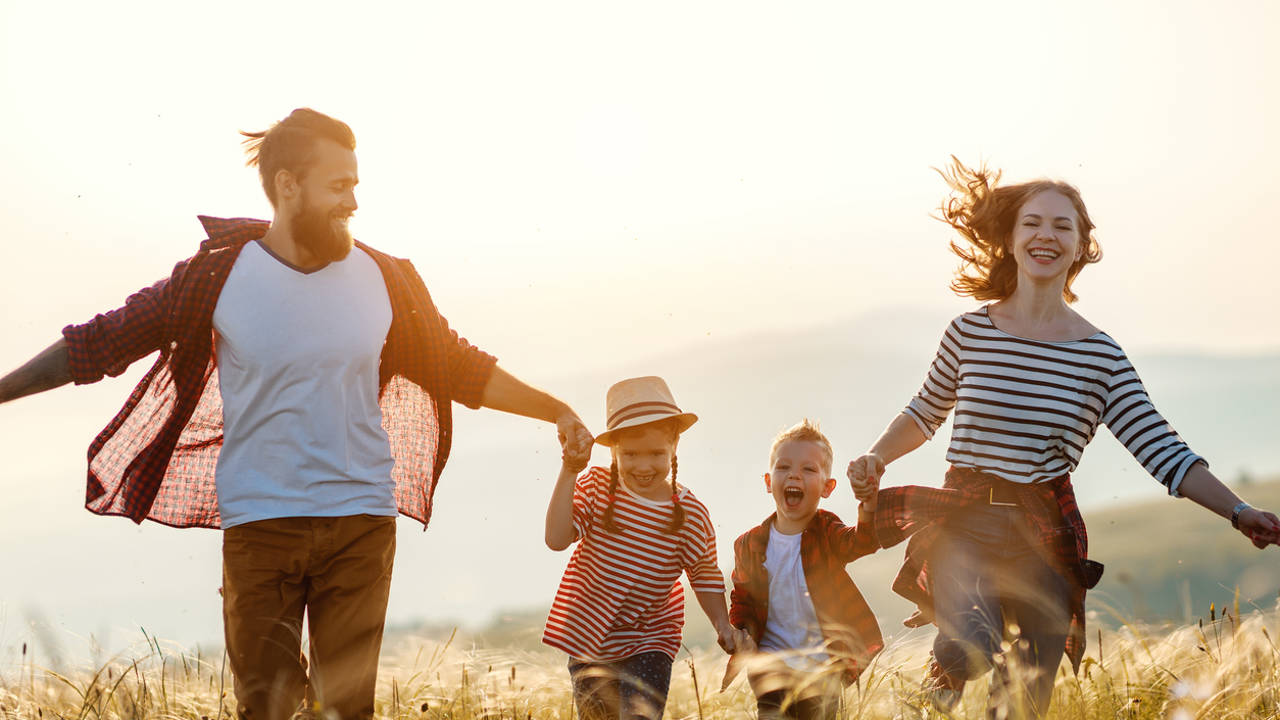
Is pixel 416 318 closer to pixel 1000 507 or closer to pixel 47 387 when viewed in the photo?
pixel 47 387

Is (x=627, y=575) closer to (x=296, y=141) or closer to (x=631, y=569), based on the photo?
(x=631, y=569)

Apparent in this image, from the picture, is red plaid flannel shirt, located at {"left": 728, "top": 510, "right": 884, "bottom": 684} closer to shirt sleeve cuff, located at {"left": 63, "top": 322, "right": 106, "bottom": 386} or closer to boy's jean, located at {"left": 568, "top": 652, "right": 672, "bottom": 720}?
boy's jean, located at {"left": 568, "top": 652, "right": 672, "bottom": 720}

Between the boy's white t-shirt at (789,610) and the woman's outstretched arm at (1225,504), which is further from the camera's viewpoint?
the boy's white t-shirt at (789,610)

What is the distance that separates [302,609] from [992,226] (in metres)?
3.35

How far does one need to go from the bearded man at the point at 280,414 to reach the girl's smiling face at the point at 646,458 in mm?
562

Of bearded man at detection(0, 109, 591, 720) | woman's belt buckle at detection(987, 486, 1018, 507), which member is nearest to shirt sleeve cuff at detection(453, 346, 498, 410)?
A: bearded man at detection(0, 109, 591, 720)

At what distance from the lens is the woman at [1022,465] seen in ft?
16.8

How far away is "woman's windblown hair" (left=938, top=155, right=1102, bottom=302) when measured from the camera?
18.1ft

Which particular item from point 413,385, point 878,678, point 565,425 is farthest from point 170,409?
point 878,678

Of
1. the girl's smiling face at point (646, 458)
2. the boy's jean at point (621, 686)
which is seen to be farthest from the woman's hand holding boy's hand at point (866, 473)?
the boy's jean at point (621, 686)

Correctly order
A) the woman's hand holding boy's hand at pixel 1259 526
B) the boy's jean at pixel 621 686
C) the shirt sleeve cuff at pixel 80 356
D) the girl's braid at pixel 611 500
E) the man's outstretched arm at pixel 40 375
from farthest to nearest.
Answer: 1. the girl's braid at pixel 611 500
2. the boy's jean at pixel 621 686
3. the shirt sleeve cuff at pixel 80 356
4. the man's outstretched arm at pixel 40 375
5. the woman's hand holding boy's hand at pixel 1259 526

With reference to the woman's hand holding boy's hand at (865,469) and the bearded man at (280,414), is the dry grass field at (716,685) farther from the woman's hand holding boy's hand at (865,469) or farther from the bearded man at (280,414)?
the woman's hand holding boy's hand at (865,469)

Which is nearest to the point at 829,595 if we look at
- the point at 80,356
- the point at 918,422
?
the point at 918,422

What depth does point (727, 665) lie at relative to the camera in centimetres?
578
